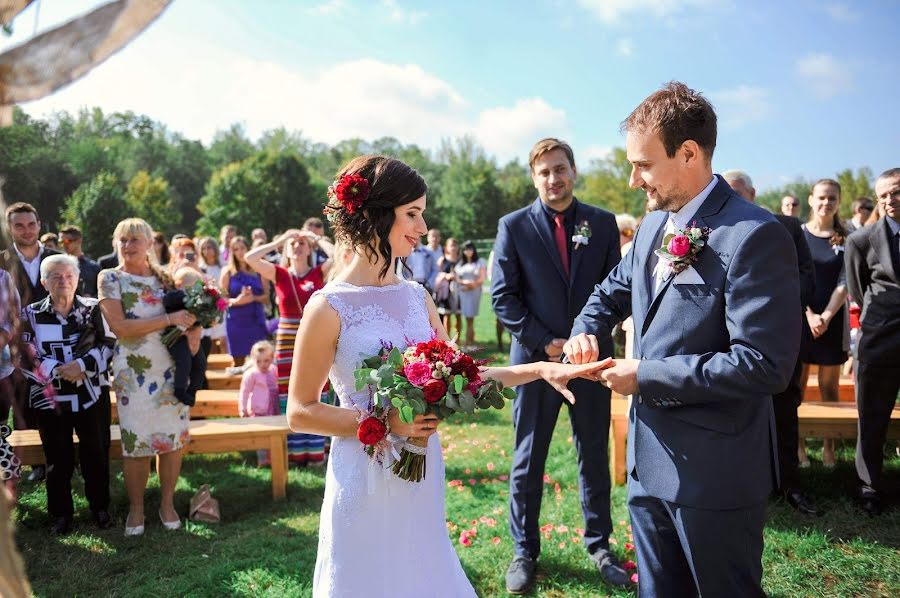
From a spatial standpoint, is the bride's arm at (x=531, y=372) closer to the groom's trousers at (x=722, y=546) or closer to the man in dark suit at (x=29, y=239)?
the groom's trousers at (x=722, y=546)

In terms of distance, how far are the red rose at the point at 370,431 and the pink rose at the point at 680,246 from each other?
4.35 ft

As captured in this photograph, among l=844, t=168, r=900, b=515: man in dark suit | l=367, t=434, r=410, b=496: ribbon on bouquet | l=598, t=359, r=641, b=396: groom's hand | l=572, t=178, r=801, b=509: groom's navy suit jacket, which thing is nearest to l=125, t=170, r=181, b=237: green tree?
l=844, t=168, r=900, b=515: man in dark suit

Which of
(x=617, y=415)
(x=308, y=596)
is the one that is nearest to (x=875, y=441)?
(x=617, y=415)

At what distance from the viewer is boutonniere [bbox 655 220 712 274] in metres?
2.37

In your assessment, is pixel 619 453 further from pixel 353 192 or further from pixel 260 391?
pixel 353 192

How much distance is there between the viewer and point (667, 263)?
2.51 meters

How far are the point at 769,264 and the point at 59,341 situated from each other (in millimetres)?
5275

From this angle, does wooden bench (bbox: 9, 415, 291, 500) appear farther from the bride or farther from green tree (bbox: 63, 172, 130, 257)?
green tree (bbox: 63, 172, 130, 257)

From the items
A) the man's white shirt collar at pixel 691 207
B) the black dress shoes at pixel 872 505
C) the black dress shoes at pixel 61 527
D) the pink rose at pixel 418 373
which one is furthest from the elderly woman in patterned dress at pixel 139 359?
the black dress shoes at pixel 872 505

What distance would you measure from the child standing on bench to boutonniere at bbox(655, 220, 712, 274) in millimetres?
5617

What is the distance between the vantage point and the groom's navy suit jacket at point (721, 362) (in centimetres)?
222

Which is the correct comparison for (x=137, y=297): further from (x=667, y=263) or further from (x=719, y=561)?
(x=719, y=561)

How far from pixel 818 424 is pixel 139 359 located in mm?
6052

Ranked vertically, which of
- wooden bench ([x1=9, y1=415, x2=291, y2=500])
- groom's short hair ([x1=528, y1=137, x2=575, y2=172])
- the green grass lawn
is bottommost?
the green grass lawn
